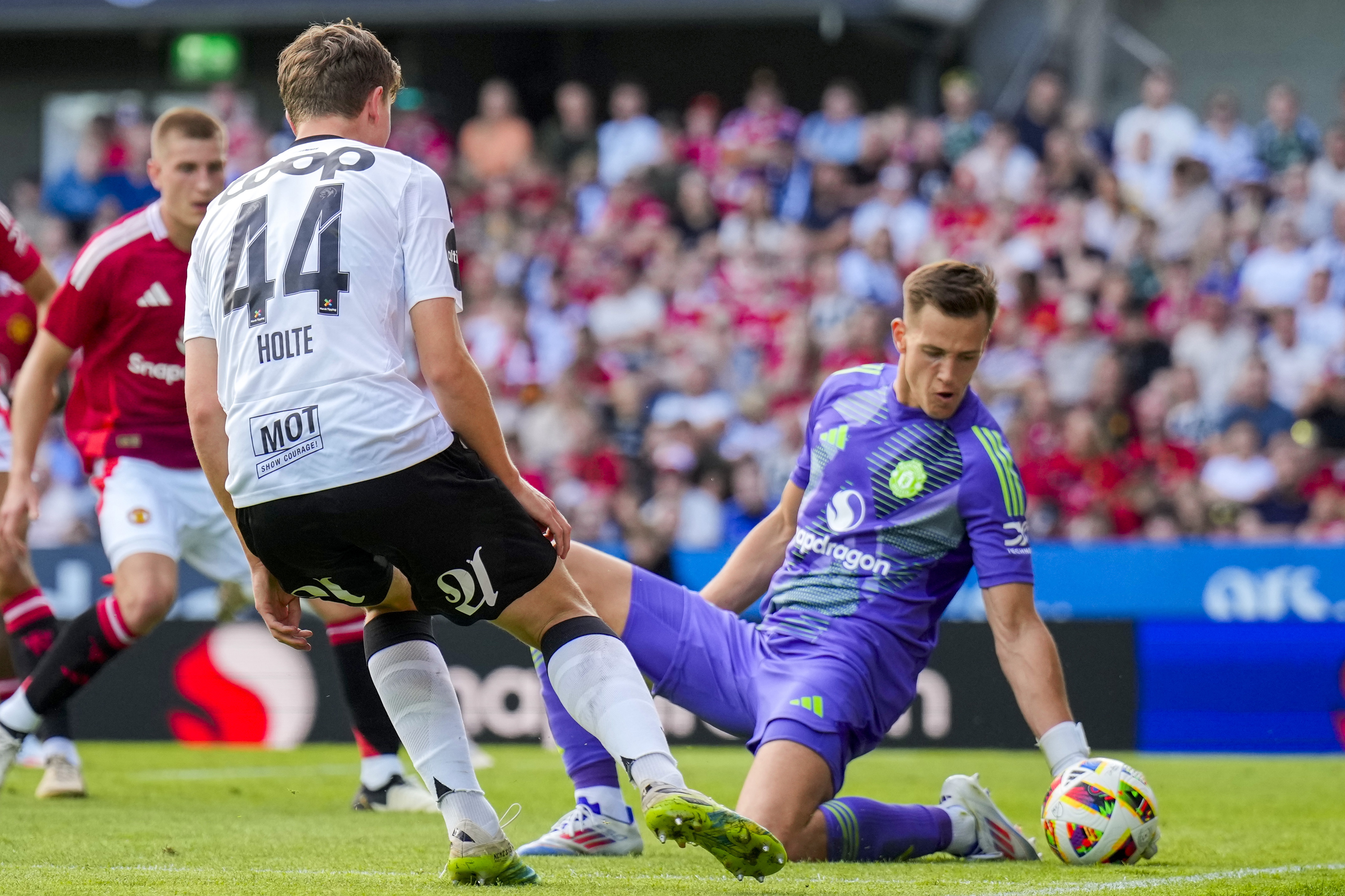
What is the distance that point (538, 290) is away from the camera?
16719 millimetres

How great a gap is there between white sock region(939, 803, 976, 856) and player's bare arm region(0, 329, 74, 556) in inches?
137

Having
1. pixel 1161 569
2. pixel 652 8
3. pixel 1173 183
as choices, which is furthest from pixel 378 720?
pixel 652 8

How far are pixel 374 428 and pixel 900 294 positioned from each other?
37.4ft

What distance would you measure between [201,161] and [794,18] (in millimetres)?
12733

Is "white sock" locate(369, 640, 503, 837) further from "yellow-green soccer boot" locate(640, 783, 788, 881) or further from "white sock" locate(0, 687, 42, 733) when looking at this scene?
"white sock" locate(0, 687, 42, 733)

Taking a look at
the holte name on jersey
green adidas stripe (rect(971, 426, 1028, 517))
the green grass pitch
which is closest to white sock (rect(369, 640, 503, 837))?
the green grass pitch

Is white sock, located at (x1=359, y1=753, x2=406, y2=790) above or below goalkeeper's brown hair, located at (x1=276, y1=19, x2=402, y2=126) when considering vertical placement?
below

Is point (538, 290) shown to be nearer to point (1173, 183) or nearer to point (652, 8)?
point (652, 8)

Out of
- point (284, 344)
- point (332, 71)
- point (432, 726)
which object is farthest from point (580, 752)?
point (332, 71)

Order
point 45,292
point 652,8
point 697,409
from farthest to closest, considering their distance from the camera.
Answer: point 652,8 → point 697,409 → point 45,292

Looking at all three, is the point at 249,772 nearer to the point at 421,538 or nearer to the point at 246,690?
the point at 246,690

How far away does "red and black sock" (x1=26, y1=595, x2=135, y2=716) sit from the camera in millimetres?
6566

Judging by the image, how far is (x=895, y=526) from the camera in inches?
215

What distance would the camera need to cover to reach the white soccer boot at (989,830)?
5.42 metres
